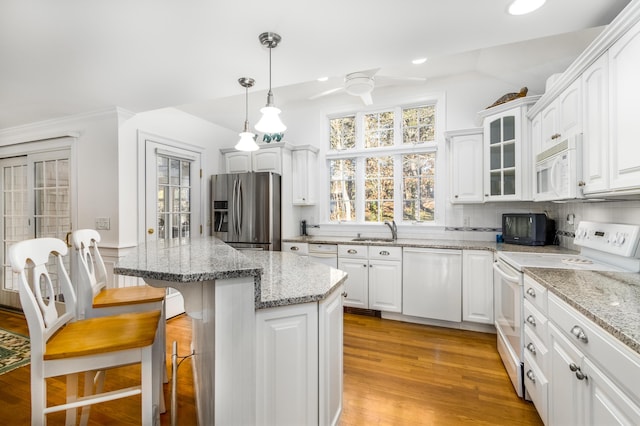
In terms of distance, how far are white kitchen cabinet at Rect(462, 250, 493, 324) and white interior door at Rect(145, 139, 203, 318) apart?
3.21 metres

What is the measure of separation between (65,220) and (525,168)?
495 cm

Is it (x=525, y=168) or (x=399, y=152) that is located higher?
(x=399, y=152)

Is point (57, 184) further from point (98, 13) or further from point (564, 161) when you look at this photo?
point (564, 161)

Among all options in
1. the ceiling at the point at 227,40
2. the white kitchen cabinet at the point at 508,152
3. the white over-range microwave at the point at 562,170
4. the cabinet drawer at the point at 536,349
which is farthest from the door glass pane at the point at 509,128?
the cabinet drawer at the point at 536,349

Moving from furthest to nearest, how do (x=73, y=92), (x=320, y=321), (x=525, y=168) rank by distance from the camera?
1. (x=525, y=168)
2. (x=73, y=92)
3. (x=320, y=321)

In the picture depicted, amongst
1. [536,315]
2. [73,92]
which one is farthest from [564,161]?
[73,92]

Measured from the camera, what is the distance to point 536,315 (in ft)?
5.55

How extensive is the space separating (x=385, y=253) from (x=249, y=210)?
5.83ft

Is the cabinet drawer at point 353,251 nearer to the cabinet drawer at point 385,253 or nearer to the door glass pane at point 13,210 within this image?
the cabinet drawer at point 385,253

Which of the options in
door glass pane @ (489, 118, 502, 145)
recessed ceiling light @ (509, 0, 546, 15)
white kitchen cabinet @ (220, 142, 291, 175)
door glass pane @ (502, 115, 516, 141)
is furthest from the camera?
white kitchen cabinet @ (220, 142, 291, 175)

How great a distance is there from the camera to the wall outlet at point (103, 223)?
311 cm

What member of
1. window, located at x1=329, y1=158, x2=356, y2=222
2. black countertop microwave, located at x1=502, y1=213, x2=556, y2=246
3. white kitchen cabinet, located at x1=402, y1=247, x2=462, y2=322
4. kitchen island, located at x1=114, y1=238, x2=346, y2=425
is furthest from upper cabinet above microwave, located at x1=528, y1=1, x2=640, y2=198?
window, located at x1=329, y1=158, x2=356, y2=222

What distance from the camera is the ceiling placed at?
1.57 metres

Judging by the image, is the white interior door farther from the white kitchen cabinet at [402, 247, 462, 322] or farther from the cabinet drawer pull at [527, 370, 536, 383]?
the cabinet drawer pull at [527, 370, 536, 383]
